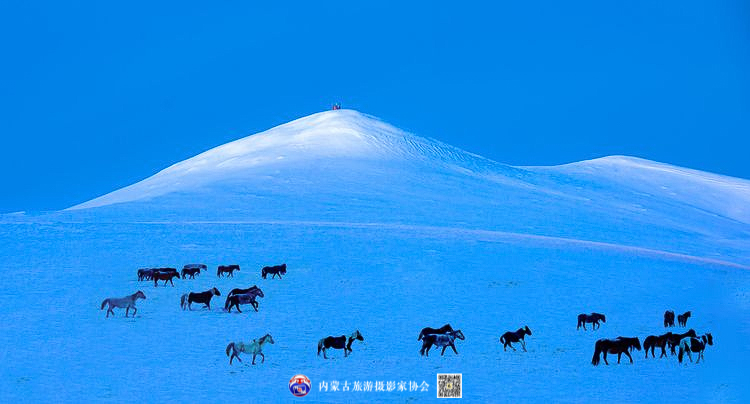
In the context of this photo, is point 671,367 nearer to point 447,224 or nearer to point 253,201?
point 447,224

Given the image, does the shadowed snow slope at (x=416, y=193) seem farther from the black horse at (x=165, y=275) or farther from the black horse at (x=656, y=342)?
the black horse at (x=656, y=342)

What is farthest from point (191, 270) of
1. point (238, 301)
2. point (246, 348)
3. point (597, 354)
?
point (597, 354)

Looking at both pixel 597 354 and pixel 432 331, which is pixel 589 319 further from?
pixel 432 331

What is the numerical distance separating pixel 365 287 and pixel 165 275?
5986mm

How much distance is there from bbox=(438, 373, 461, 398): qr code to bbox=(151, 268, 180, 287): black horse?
11.1m

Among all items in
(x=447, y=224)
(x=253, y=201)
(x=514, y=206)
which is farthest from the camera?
(x=514, y=206)

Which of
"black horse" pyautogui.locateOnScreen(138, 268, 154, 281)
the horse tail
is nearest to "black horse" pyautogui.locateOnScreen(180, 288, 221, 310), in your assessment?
"black horse" pyautogui.locateOnScreen(138, 268, 154, 281)

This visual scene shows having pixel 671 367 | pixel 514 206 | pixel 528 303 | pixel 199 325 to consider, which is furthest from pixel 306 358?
pixel 514 206

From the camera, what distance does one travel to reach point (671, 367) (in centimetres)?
1675

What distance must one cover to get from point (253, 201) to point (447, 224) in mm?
11231

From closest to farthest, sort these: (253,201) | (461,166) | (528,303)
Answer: (528,303), (253,201), (461,166)

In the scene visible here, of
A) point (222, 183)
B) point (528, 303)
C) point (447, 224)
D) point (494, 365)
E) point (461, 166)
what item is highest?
point (461, 166)

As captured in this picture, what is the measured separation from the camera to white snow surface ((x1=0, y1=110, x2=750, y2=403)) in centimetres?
1516

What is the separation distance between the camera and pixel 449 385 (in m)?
14.5
